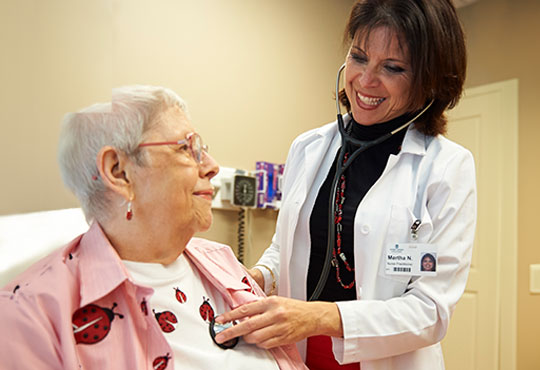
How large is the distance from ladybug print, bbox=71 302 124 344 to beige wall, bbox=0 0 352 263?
19.8 inches

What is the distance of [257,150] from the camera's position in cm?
235

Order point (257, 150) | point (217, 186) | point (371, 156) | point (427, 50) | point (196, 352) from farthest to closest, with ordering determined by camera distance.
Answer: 1. point (257, 150)
2. point (217, 186)
3. point (371, 156)
4. point (427, 50)
5. point (196, 352)

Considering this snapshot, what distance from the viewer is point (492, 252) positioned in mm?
3018

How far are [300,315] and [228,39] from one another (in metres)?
1.55

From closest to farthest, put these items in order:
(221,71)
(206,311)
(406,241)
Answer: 1. (206,311)
2. (406,241)
3. (221,71)

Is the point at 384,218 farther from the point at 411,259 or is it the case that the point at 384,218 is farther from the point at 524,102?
the point at 524,102

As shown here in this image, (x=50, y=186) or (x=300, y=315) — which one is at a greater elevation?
(x=50, y=186)

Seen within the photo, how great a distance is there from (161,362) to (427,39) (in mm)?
985

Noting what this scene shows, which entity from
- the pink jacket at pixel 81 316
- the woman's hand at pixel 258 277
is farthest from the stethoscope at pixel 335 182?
the pink jacket at pixel 81 316

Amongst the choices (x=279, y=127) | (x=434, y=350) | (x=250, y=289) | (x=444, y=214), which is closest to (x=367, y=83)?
(x=444, y=214)

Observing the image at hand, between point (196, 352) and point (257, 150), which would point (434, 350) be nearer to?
point (196, 352)

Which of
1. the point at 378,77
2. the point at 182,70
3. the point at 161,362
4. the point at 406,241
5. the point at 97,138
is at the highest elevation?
the point at 182,70

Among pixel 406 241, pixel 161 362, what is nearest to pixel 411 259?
pixel 406 241

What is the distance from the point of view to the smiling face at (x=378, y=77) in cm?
125
